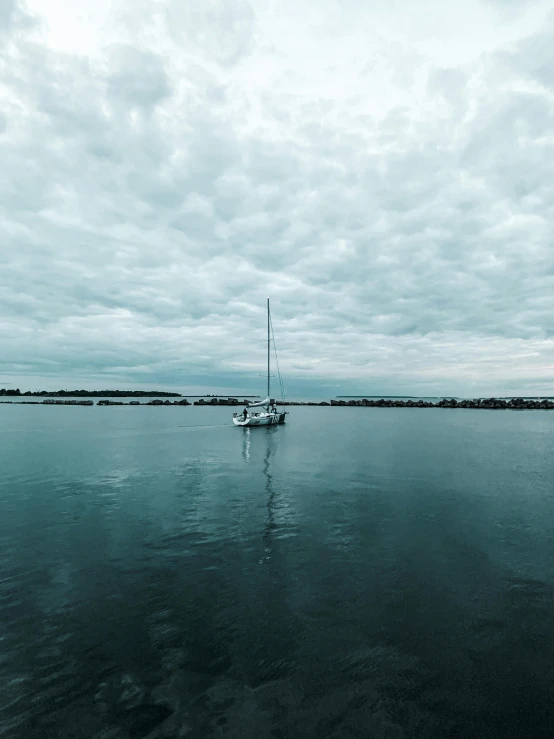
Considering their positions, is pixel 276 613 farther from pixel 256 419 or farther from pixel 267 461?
pixel 256 419

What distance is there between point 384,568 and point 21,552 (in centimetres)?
1235

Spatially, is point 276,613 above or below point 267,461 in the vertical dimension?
below

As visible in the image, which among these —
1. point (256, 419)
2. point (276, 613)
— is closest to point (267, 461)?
point (276, 613)

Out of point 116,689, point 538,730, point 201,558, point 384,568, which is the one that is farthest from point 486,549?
point 116,689

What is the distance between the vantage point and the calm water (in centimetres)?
654

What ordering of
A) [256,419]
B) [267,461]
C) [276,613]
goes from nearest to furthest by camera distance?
1. [276,613]
2. [267,461]
3. [256,419]

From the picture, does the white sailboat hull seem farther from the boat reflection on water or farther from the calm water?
the calm water

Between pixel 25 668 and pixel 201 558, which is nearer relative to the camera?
pixel 25 668

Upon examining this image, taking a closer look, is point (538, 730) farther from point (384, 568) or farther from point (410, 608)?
point (384, 568)

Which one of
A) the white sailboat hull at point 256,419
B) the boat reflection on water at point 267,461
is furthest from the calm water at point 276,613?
the white sailboat hull at point 256,419

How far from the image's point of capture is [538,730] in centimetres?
620

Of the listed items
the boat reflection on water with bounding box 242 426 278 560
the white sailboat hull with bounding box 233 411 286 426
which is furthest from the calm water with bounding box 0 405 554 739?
the white sailboat hull with bounding box 233 411 286 426

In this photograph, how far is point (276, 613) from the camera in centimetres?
966

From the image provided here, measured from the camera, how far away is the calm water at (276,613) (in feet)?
21.5
